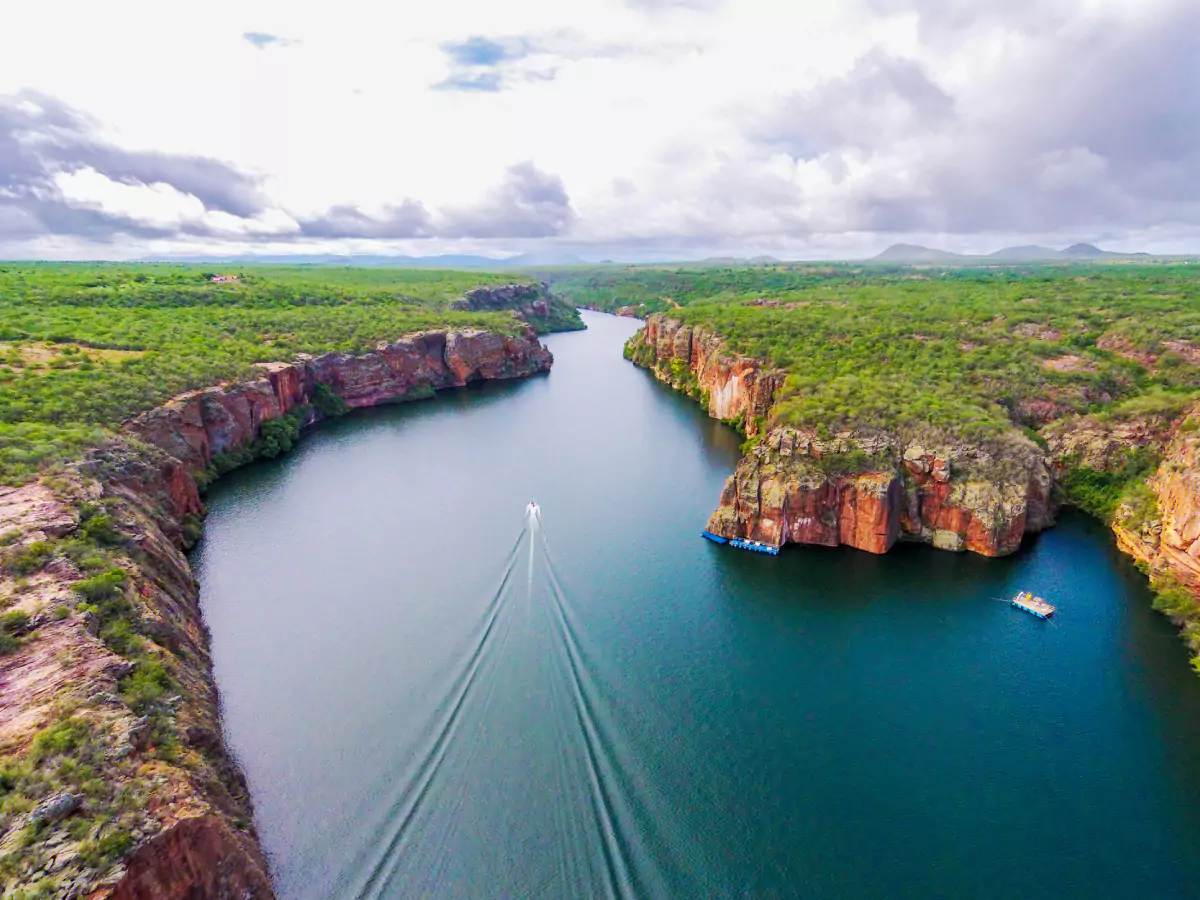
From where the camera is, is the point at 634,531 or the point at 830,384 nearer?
the point at 634,531

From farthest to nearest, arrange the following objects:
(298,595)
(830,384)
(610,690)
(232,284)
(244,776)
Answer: (232,284)
(830,384)
(298,595)
(610,690)
(244,776)

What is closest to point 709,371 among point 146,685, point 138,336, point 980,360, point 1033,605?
point 980,360

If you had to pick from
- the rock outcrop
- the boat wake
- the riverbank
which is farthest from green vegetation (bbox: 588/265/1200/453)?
the boat wake

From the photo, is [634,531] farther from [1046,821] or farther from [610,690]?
[1046,821]

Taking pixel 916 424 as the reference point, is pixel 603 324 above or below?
below

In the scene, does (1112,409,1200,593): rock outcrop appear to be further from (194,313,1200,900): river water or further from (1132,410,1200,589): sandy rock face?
(194,313,1200,900): river water

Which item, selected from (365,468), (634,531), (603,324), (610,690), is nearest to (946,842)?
(610,690)
